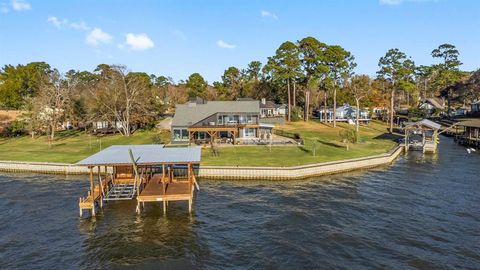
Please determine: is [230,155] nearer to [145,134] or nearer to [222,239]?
[222,239]

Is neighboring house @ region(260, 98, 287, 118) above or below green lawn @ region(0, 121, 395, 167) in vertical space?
above

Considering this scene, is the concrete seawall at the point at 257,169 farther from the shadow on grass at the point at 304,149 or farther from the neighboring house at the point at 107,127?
the neighboring house at the point at 107,127

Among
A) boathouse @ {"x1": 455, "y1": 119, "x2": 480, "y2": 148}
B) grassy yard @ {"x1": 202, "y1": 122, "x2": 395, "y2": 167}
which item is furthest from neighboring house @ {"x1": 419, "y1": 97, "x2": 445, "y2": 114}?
grassy yard @ {"x1": 202, "y1": 122, "x2": 395, "y2": 167}

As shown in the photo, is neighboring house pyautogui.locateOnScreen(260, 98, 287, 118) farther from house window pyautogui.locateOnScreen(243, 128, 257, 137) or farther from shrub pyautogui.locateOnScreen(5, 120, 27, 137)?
shrub pyautogui.locateOnScreen(5, 120, 27, 137)

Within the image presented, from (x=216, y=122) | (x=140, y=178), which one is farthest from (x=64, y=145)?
(x=140, y=178)

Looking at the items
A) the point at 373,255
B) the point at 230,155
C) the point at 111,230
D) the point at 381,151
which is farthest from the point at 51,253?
the point at 381,151

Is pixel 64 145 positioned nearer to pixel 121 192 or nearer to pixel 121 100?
pixel 121 100
